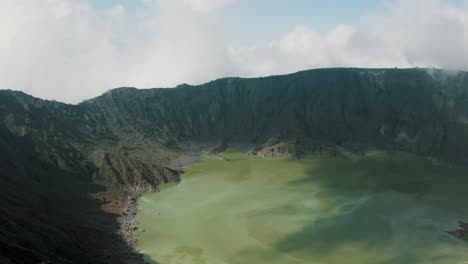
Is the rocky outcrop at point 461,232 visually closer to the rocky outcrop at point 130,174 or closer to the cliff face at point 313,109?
the rocky outcrop at point 130,174

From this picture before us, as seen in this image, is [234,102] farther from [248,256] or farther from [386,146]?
[248,256]

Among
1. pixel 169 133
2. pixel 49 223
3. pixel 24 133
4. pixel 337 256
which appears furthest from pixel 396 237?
pixel 169 133

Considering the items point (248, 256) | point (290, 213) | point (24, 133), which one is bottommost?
point (248, 256)

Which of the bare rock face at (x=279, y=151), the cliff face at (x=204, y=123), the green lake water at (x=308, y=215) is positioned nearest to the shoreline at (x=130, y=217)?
the green lake water at (x=308, y=215)

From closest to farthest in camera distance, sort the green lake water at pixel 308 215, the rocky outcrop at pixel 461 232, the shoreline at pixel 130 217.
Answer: the green lake water at pixel 308 215
the shoreline at pixel 130 217
the rocky outcrop at pixel 461 232

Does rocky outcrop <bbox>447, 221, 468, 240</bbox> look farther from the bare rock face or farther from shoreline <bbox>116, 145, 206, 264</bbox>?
the bare rock face

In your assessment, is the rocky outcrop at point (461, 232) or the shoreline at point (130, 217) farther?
the rocky outcrop at point (461, 232)

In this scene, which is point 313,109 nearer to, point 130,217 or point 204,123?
point 204,123
